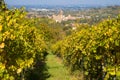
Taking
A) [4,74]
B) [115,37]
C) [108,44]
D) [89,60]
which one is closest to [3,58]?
[4,74]

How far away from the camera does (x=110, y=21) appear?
13703mm

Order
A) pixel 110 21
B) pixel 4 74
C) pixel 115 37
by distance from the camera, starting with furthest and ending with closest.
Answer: pixel 110 21, pixel 115 37, pixel 4 74

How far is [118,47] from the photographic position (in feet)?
38.5

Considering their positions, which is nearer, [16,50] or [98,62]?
[16,50]

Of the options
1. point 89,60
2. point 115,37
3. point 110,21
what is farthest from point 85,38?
point 115,37

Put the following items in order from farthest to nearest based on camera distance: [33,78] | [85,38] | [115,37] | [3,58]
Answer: [33,78] → [85,38] → [115,37] → [3,58]

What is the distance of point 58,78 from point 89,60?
8.77m

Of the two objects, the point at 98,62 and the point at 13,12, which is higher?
the point at 13,12

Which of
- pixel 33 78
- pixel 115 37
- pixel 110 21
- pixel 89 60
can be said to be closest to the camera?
pixel 115 37

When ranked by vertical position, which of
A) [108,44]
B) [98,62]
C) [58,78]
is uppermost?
[108,44]

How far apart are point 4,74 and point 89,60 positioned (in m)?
9.81

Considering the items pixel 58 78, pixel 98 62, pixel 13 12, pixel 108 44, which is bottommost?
pixel 58 78

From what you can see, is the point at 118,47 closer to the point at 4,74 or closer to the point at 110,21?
the point at 110,21

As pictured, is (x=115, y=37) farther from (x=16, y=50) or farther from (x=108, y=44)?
(x=16, y=50)
